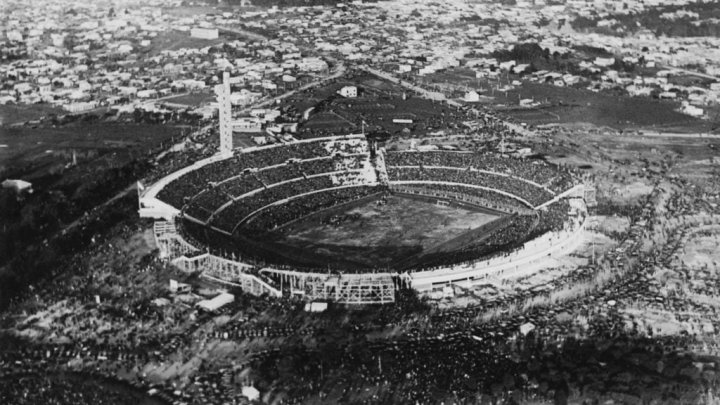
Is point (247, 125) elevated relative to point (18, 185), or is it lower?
lower

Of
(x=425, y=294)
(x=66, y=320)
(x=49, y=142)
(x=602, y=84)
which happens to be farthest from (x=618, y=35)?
(x=66, y=320)

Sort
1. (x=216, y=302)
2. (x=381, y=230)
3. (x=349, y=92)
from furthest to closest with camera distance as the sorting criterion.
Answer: (x=349, y=92) → (x=381, y=230) → (x=216, y=302)

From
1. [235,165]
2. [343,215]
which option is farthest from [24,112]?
[343,215]

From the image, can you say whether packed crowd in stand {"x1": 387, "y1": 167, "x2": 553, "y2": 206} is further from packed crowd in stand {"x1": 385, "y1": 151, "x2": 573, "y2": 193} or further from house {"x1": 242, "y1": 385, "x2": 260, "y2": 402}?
house {"x1": 242, "y1": 385, "x2": 260, "y2": 402}

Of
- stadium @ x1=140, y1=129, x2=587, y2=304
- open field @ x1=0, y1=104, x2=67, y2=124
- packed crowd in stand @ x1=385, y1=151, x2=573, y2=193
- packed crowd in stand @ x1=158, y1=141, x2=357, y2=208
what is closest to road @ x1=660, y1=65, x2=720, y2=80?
packed crowd in stand @ x1=385, y1=151, x2=573, y2=193

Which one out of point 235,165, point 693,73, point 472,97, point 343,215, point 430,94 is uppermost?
point 235,165

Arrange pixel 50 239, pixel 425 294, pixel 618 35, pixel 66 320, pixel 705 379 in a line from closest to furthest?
pixel 705 379 → pixel 66 320 → pixel 425 294 → pixel 50 239 → pixel 618 35

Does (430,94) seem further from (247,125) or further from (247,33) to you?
(247,33)

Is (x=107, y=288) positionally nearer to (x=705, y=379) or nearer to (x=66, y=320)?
(x=66, y=320)
